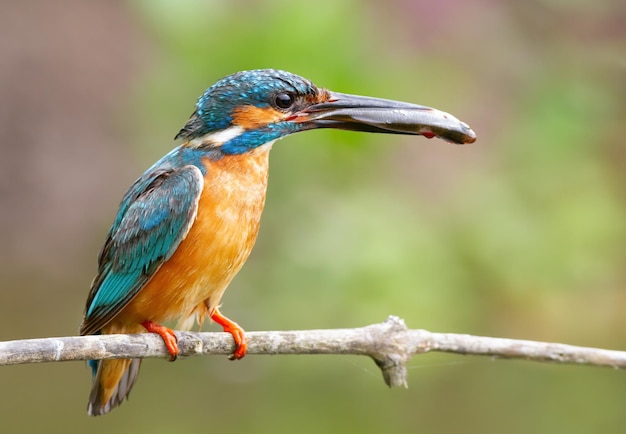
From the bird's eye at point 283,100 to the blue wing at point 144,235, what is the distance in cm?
36

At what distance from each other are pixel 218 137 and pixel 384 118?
58 cm

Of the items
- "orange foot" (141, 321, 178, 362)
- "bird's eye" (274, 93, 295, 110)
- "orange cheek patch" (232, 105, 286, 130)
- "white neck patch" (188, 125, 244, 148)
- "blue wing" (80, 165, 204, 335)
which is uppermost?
"bird's eye" (274, 93, 295, 110)

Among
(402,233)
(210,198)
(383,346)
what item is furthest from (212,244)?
(402,233)

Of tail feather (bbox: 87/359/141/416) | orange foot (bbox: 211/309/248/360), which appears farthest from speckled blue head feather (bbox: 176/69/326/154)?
tail feather (bbox: 87/359/141/416)

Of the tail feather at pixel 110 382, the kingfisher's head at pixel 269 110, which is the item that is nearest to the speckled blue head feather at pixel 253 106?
the kingfisher's head at pixel 269 110

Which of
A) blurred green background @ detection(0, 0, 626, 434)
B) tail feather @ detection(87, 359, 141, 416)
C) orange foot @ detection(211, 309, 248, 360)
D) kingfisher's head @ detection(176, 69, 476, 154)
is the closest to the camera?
orange foot @ detection(211, 309, 248, 360)

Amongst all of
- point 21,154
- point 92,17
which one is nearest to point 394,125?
point 21,154

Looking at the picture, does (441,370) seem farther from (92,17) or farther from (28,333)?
(92,17)

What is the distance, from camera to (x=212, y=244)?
135 inches

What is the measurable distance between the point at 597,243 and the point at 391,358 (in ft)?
13.2

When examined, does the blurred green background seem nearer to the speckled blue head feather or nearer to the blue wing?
the blue wing

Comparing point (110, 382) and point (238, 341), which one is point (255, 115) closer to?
point (238, 341)

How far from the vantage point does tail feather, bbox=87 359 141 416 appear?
3680mm

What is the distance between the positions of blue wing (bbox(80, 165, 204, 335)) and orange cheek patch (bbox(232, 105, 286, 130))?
0.23 m
